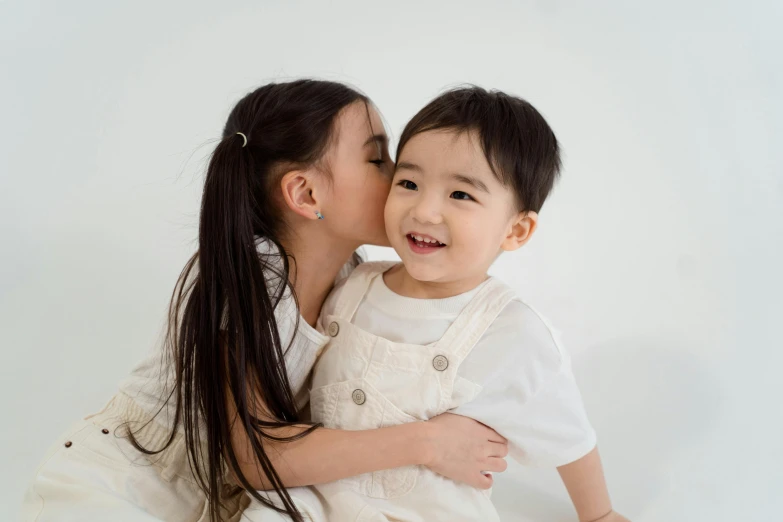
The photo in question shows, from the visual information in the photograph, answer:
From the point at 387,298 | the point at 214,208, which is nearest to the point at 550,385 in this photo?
the point at 387,298

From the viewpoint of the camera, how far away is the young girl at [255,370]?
124 centimetres

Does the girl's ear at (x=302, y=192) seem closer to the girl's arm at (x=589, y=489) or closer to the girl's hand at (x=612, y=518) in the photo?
the girl's arm at (x=589, y=489)

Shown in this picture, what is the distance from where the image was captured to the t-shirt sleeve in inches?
49.2

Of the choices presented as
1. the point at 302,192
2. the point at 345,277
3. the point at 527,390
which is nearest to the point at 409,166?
the point at 302,192

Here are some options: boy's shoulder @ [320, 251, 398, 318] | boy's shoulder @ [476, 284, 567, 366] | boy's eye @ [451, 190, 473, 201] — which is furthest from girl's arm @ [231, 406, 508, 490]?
boy's eye @ [451, 190, 473, 201]

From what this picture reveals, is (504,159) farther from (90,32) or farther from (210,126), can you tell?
(90,32)

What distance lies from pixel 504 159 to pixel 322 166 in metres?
0.34

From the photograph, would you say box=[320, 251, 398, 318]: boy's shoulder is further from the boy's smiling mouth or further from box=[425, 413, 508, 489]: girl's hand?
box=[425, 413, 508, 489]: girl's hand

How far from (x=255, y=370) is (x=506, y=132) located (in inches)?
23.4

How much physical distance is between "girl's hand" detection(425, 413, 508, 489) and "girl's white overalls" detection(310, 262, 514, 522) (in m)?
0.02

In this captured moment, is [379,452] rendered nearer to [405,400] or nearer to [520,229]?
[405,400]

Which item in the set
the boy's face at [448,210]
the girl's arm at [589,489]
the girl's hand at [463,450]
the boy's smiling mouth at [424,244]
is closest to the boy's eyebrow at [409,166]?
the boy's face at [448,210]

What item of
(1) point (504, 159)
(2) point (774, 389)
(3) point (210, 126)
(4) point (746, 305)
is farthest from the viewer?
(3) point (210, 126)

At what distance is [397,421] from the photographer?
4.14 feet
